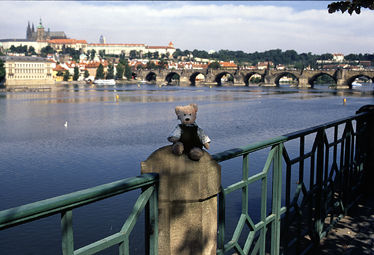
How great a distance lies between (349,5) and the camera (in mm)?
4828

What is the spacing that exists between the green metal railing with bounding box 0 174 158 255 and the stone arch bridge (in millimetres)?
85632

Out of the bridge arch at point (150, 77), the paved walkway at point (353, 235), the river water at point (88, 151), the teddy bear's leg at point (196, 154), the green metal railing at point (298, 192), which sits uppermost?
the teddy bear's leg at point (196, 154)

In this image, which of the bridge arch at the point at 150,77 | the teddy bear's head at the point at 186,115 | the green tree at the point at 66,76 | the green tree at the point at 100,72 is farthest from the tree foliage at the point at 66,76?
the teddy bear's head at the point at 186,115

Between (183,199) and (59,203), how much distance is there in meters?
0.72

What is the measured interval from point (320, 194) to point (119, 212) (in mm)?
7971

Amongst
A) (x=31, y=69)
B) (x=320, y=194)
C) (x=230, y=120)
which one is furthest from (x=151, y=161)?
(x=31, y=69)

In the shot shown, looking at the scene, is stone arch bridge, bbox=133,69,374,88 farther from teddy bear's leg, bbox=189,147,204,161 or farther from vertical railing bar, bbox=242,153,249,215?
teddy bear's leg, bbox=189,147,204,161

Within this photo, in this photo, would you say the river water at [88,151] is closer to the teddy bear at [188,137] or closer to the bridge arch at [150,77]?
the teddy bear at [188,137]

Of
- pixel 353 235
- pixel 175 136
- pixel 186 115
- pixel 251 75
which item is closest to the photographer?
pixel 175 136

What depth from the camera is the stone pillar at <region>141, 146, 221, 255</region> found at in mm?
2209

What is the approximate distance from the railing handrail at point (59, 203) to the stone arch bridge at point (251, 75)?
8587 centimetres

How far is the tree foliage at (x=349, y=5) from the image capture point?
187 inches

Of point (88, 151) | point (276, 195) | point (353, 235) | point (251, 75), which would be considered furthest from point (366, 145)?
point (251, 75)

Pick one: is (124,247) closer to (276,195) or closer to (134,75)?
(276,195)
